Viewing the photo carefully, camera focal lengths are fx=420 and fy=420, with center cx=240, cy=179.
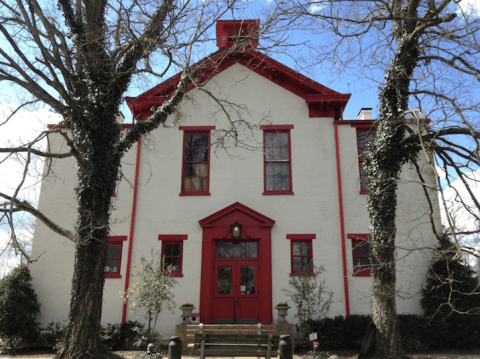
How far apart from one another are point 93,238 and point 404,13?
943cm

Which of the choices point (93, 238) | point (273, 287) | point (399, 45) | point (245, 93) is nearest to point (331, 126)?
point (245, 93)

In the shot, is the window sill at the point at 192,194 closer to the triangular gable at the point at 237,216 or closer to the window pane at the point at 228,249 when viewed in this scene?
the triangular gable at the point at 237,216

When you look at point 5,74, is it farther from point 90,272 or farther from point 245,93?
point 245,93

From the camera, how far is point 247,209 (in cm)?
1473

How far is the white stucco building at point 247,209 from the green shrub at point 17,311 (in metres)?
0.52

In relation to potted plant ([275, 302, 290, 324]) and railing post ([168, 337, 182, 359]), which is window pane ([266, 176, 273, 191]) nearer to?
potted plant ([275, 302, 290, 324])

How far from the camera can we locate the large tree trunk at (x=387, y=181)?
9.87 meters

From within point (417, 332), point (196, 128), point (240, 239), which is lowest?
point (417, 332)

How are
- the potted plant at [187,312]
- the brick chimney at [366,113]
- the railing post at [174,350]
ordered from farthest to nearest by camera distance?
the brick chimney at [366,113]
the potted plant at [187,312]
the railing post at [174,350]

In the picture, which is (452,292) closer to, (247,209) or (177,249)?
(247,209)

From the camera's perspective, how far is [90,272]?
911 centimetres

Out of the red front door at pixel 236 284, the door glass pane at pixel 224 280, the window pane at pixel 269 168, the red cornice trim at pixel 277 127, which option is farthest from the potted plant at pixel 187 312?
the red cornice trim at pixel 277 127

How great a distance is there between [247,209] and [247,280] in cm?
243

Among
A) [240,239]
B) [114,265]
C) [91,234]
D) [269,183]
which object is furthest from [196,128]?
[91,234]
